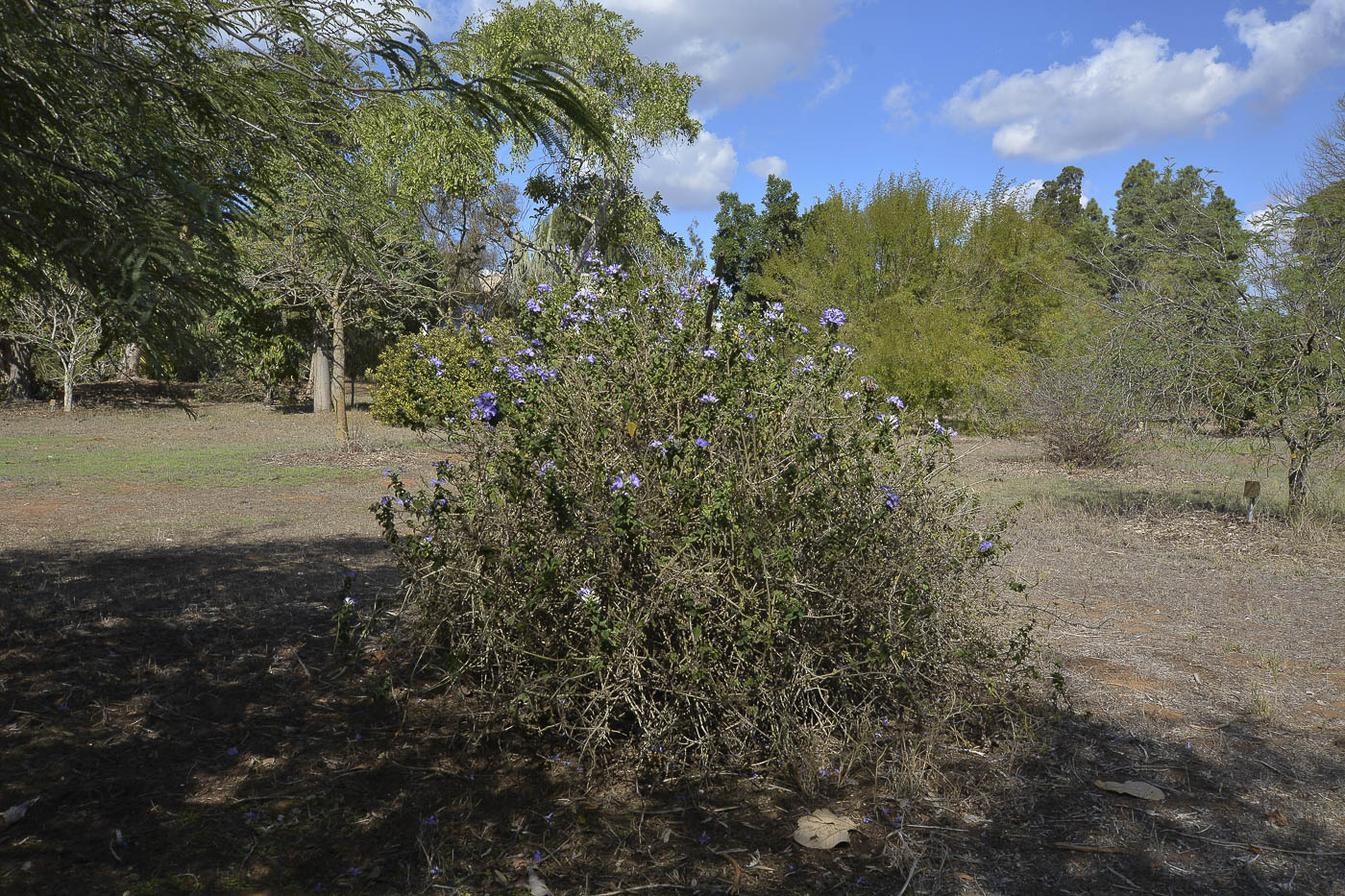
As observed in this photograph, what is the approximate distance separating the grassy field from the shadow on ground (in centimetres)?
1

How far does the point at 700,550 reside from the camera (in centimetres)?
328

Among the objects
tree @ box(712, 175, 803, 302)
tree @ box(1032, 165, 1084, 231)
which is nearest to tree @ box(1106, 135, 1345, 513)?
tree @ box(712, 175, 803, 302)

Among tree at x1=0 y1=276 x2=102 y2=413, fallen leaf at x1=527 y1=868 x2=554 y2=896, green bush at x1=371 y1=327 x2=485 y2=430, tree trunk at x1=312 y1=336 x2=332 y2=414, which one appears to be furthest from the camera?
tree trunk at x1=312 y1=336 x2=332 y2=414

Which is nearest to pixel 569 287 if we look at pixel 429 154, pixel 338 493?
pixel 338 493

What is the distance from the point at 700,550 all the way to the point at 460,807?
1.19 metres

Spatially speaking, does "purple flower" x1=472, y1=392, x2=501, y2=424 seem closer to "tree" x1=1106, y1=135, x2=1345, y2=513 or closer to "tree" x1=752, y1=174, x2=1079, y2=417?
"tree" x1=1106, y1=135, x2=1345, y2=513

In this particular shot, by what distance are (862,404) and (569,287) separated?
140cm

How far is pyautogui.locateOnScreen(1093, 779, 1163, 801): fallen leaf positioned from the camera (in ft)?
11.1

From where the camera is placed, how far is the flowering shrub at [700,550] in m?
3.23

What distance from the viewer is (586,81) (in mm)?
22656

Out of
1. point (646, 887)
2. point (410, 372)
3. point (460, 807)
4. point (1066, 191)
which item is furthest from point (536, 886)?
point (1066, 191)

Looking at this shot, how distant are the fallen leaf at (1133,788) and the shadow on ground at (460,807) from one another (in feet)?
0.17

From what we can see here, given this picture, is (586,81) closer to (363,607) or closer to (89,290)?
(363,607)

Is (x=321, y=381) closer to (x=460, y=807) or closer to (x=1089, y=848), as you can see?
(x=460, y=807)
